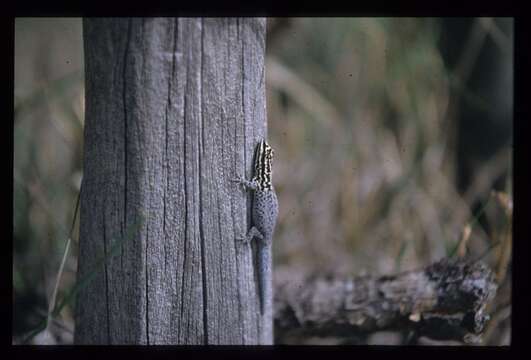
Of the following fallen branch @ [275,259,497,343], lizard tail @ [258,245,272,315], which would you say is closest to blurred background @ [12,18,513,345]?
fallen branch @ [275,259,497,343]

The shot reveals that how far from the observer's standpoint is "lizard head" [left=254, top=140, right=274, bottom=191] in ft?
7.20

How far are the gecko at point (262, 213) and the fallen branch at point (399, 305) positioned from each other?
30.1 inches

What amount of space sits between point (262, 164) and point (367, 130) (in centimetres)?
251

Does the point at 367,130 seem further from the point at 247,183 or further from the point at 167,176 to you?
the point at 167,176

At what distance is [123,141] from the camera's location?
1930mm

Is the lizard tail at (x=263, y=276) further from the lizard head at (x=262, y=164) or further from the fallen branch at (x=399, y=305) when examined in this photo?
the fallen branch at (x=399, y=305)

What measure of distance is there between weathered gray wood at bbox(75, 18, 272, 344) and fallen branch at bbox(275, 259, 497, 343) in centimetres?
90

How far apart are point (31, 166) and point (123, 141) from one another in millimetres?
1663

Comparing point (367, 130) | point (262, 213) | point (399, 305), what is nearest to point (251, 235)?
point (262, 213)

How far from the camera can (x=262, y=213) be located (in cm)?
224

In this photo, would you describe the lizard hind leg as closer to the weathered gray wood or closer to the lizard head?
the weathered gray wood

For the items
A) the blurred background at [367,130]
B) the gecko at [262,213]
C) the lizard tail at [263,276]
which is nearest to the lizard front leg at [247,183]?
the gecko at [262,213]

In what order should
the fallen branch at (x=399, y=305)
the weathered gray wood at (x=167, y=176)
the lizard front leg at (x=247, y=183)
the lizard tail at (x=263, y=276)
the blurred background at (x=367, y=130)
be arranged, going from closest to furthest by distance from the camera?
1. the weathered gray wood at (x=167, y=176)
2. the lizard front leg at (x=247, y=183)
3. the lizard tail at (x=263, y=276)
4. the fallen branch at (x=399, y=305)
5. the blurred background at (x=367, y=130)

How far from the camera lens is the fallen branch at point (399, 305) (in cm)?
281
